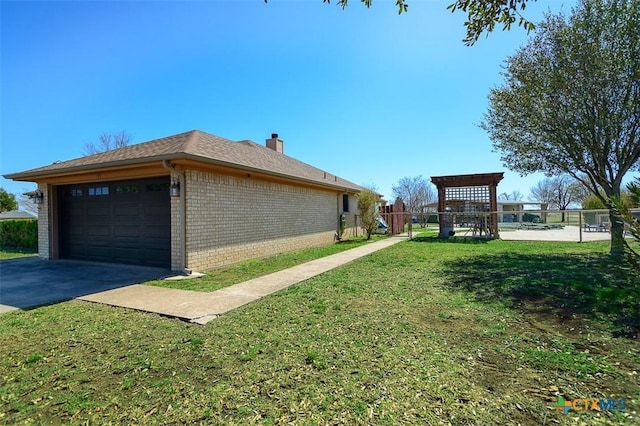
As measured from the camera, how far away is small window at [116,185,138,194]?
8.72 metres

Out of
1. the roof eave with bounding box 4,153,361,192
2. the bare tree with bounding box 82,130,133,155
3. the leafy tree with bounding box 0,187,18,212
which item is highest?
the bare tree with bounding box 82,130,133,155

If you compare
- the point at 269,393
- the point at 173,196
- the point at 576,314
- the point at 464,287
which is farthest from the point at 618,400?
the point at 173,196

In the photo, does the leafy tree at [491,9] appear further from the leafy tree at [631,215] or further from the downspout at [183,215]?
the downspout at [183,215]

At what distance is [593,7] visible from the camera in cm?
873

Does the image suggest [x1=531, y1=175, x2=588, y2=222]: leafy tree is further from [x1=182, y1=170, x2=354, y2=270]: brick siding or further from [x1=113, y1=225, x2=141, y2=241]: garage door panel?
[x1=113, y1=225, x2=141, y2=241]: garage door panel

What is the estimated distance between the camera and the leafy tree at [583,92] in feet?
28.0

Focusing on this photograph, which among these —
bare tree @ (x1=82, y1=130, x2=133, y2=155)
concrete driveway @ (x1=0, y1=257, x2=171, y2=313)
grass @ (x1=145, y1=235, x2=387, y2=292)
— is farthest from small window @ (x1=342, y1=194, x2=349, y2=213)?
bare tree @ (x1=82, y1=130, x2=133, y2=155)

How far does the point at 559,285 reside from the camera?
19.2ft

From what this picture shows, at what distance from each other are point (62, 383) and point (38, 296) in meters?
4.19

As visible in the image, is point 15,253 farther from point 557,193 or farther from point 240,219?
point 557,193

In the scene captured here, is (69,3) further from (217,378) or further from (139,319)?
(217,378)

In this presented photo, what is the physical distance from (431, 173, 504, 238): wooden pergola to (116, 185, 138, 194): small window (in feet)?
46.1

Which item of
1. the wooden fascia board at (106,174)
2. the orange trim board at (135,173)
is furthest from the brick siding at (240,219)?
the wooden fascia board at (106,174)

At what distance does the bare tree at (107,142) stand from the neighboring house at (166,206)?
87.1ft
